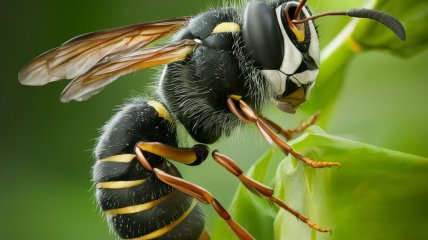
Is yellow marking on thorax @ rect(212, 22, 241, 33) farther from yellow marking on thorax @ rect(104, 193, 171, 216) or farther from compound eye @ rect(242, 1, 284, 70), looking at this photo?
yellow marking on thorax @ rect(104, 193, 171, 216)

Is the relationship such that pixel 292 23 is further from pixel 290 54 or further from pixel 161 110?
pixel 161 110

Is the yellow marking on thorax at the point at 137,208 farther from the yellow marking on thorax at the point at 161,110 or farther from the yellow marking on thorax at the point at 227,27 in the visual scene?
the yellow marking on thorax at the point at 227,27

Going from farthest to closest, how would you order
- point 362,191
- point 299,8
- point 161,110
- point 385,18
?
point 161,110
point 299,8
point 385,18
point 362,191

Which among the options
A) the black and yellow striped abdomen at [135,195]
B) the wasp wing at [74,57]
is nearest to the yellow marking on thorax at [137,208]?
the black and yellow striped abdomen at [135,195]

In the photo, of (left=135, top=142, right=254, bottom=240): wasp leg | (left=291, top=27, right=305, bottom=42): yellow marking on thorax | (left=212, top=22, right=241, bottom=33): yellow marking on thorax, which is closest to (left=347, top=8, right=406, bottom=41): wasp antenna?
(left=291, top=27, right=305, bottom=42): yellow marking on thorax

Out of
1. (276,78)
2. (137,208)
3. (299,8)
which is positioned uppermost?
(299,8)

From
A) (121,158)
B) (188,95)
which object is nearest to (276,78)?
(188,95)

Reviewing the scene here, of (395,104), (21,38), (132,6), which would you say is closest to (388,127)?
(395,104)
